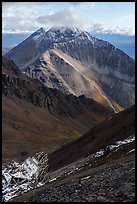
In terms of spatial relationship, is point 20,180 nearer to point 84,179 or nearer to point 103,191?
point 84,179

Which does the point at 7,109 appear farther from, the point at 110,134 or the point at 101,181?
the point at 101,181

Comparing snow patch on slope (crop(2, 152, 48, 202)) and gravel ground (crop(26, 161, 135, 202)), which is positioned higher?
gravel ground (crop(26, 161, 135, 202))

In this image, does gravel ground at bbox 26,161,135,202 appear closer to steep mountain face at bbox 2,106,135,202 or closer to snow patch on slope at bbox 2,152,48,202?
A: steep mountain face at bbox 2,106,135,202

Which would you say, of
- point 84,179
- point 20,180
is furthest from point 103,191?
point 20,180

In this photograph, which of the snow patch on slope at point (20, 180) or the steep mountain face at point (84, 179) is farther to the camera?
the snow patch on slope at point (20, 180)

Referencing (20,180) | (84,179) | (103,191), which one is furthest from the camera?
(20,180)

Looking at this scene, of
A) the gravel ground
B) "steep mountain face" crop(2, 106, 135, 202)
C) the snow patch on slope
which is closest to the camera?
the gravel ground

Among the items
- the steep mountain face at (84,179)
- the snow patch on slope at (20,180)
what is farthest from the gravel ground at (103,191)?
the snow patch on slope at (20,180)

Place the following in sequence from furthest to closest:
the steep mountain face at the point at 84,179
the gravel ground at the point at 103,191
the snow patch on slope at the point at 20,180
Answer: the snow patch on slope at the point at 20,180 → the steep mountain face at the point at 84,179 → the gravel ground at the point at 103,191

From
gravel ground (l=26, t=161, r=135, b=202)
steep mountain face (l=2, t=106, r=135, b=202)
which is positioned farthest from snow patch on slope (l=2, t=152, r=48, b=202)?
gravel ground (l=26, t=161, r=135, b=202)

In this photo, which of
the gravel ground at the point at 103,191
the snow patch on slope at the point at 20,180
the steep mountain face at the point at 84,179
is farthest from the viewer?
the snow patch on slope at the point at 20,180

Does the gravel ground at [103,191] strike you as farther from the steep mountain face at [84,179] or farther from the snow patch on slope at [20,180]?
the snow patch on slope at [20,180]

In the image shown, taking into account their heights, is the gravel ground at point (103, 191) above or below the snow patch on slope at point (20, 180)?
above
